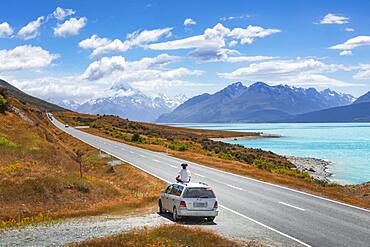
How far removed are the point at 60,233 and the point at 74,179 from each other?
30.1 ft

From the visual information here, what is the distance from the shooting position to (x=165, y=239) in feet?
49.5

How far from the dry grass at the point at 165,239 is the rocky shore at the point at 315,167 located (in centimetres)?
4327

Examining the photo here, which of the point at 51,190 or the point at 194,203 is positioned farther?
the point at 51,190

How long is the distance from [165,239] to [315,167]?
63.7 m

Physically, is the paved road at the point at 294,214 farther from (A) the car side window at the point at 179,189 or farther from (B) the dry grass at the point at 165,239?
(A) the car side window at the point at 179,189

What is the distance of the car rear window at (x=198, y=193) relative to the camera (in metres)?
20.2

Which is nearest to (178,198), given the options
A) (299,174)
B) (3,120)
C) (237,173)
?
(237,173)

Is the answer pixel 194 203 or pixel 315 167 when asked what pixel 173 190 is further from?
pixel 315 167

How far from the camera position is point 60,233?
1739 cm

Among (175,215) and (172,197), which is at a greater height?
(172,197)

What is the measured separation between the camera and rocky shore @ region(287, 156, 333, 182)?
63.2 metres

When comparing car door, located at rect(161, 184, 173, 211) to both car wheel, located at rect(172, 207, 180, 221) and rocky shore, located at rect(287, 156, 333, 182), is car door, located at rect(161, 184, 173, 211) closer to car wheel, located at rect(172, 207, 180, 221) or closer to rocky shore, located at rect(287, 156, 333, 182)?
car wheel, located at rect(172, 207, 180, 221)

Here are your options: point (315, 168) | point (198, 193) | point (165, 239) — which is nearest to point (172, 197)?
point (198, 193)

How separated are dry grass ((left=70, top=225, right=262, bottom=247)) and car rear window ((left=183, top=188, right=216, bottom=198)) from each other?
3.37 meters
